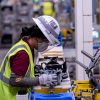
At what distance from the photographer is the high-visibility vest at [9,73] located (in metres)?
3.24

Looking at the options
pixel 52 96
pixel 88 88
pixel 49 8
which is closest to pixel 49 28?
pixel 52 96

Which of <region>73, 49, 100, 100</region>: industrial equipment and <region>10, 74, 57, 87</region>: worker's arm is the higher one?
<region>10, 74, 57, 87</region>: worker's arm

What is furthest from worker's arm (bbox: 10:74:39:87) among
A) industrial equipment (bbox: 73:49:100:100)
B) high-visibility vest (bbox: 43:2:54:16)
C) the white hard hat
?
high-visibility vest (bbox: 43:2:54:16)

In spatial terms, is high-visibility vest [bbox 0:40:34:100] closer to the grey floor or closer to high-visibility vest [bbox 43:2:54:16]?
the grey floor

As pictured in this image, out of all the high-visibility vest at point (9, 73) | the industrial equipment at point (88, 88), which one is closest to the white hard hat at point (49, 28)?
the high-visibility vest at point (9, 73)

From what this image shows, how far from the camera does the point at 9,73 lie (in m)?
3.27

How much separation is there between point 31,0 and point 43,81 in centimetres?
1166

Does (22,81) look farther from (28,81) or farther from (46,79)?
(46,79)

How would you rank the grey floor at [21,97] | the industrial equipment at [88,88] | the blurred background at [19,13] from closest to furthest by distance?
the grey floor at [21,97] < the industrial equipment at [88,88] < the blurred background at [19,13]

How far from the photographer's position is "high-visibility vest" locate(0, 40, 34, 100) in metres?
3.24

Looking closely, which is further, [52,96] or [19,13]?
[19,13]

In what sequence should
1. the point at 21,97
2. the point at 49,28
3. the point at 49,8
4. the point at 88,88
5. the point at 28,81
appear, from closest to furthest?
the point at 21,97, the point at 28,81, the point at 49,28, the point at 88,88, the point at 49,8

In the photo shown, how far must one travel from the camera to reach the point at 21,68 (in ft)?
10.4

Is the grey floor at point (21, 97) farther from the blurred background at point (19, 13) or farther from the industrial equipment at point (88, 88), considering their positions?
the blurred background at point (19, 13)
